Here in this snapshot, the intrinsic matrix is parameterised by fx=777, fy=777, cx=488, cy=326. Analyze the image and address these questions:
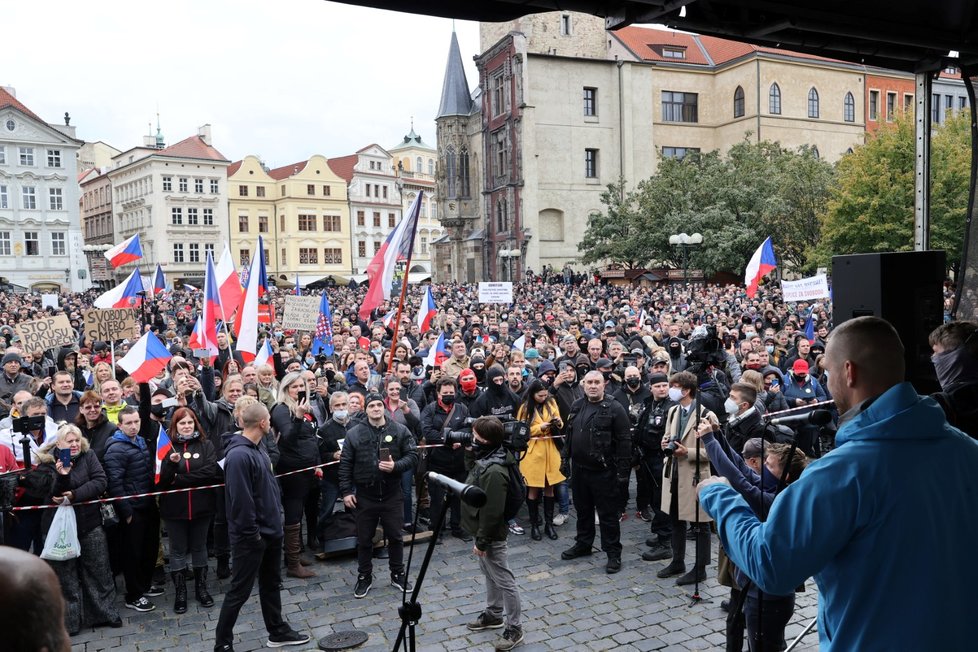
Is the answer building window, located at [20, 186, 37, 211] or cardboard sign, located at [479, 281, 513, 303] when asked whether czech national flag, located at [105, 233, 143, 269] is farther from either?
building window, located at [20, 186, 37, 211]

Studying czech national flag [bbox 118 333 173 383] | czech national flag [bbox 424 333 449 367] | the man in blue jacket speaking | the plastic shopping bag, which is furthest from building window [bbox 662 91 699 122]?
the man in blue jacket speaking

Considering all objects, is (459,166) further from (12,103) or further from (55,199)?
(12,103)

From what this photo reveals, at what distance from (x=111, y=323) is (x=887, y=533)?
1299 centimetres

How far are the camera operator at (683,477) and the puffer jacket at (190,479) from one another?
4310mm

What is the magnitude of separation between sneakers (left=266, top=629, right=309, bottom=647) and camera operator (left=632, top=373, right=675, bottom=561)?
3.56 metres

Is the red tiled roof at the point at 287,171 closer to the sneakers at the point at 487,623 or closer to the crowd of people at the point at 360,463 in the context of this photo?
the crowd of people at the point at 360,463

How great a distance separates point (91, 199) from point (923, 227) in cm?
10486

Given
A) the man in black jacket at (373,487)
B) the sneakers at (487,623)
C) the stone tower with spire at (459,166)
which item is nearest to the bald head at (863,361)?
the sneakers at (487,623)

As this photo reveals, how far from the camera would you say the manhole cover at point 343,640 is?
20.1 feet

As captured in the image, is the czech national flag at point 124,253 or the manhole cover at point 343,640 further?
the czech national flag at point 124,253

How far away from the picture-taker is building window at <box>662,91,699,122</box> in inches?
2343

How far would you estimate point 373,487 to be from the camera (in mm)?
7414

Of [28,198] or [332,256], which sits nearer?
[28,198]

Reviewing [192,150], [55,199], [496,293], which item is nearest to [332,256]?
[192,150]
